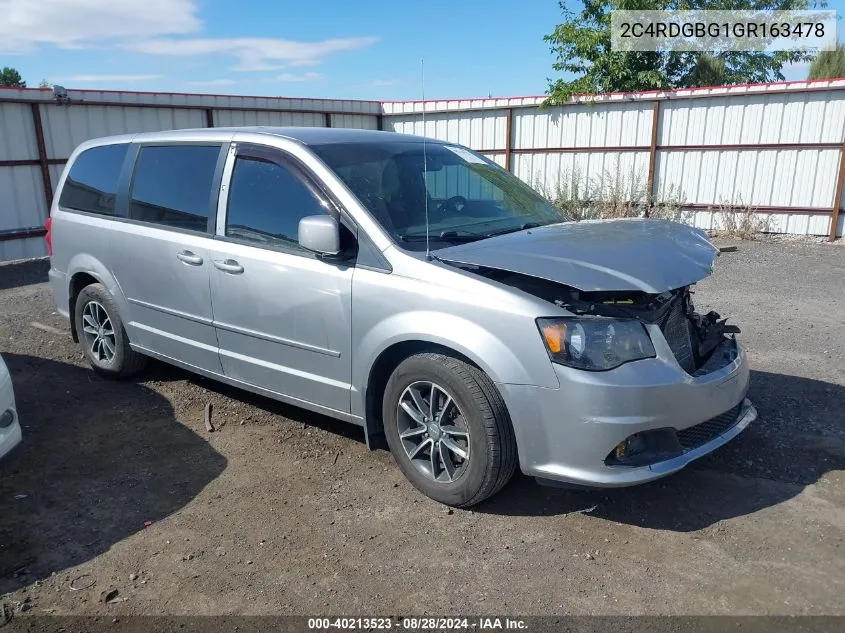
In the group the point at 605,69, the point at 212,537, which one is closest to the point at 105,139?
the point at 212,537

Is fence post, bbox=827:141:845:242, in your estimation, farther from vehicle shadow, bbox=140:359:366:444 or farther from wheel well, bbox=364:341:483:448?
wheel well, bbox=364:341:483:448

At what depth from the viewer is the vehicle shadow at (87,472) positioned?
126 inches

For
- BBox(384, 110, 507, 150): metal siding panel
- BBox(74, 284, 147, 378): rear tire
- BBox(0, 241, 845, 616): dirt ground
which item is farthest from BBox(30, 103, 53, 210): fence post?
BBox(0, 241, 845, 616): dirt ground

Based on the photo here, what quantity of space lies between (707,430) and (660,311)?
0.65 m

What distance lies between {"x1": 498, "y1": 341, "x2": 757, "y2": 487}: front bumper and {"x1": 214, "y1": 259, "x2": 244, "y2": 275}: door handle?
6.13ft

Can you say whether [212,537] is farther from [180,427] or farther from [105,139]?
[105,139]

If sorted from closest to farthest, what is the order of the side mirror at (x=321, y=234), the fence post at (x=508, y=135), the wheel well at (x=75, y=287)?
the side mirror at (x=321, y=234) < the wheel well at (x=75, y=287) < the fence post at (x=508, y=135)

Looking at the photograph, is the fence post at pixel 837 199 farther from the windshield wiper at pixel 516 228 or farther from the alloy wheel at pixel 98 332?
the alloy wheel at pixel 98 332

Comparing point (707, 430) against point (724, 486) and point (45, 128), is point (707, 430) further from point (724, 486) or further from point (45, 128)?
point (45, 128)

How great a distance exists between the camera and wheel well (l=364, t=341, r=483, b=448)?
342 centimetres

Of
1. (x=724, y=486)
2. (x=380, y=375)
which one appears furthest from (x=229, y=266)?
(x=724, y=486)

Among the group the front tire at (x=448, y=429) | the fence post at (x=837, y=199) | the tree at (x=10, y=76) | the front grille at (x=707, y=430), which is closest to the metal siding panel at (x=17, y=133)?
the front tire at (x=448, y=429)

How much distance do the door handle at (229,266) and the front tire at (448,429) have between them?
123 cm

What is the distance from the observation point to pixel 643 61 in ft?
67.8
